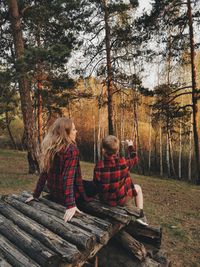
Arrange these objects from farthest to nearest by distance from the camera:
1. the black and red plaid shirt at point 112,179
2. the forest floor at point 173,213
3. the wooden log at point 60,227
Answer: the forest floor at point 173,213, the black and red plaid shirt at point 112,179, the wooden log at point 60,227

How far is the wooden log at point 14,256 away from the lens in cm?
251

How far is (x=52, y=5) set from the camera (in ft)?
32.5

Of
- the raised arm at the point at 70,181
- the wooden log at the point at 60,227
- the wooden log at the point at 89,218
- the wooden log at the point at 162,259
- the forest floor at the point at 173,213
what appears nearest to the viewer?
the wooden log at the point at 60,227

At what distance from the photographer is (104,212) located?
3477 millimetres

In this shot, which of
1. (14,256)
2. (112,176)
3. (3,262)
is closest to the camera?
(3,262)

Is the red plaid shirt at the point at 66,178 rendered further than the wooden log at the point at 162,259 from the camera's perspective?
No

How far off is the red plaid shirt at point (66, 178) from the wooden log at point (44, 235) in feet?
1.49

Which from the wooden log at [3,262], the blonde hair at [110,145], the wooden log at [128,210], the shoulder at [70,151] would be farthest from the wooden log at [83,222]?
the blonde hair at [110,145]

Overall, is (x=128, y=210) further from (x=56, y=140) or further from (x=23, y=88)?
(x=23, y=88)

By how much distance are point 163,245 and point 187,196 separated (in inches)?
198

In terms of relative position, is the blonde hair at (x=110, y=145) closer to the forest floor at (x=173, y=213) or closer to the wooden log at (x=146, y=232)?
the wooden log at (x=146, y=232)

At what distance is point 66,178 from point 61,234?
0.69 meters

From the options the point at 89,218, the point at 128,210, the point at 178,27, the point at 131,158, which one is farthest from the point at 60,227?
the point at 178,27

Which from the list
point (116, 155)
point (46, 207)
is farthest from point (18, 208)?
point (116, 155)
